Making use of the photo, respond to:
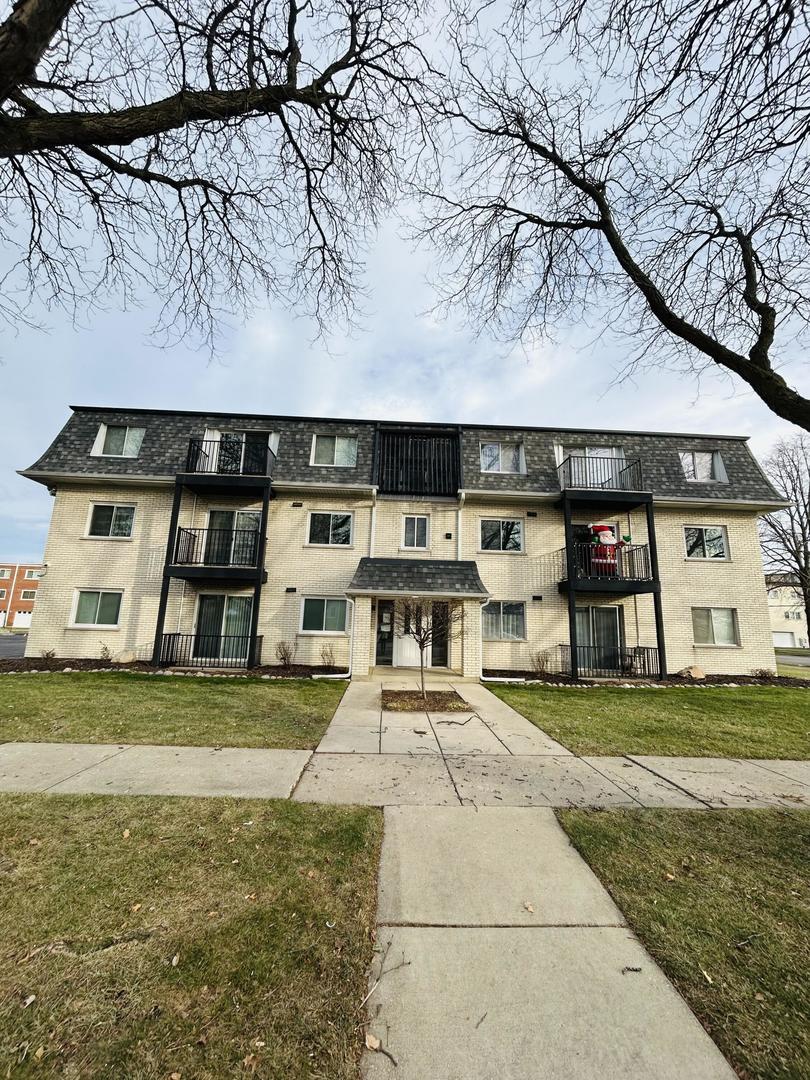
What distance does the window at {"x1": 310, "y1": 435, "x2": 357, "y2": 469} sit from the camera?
15.5 metres

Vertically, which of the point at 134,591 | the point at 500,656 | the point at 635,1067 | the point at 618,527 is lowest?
the point at 635,1067

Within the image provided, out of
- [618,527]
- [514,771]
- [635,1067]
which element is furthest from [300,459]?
[635,1067]

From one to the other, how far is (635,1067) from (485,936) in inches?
34.4

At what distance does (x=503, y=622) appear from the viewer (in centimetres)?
1455

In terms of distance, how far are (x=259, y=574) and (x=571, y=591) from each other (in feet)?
31.6

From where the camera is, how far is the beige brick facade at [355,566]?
46.3ft

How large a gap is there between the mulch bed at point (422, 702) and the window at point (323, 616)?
431 centimetres

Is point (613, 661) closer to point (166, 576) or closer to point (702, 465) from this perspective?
point (702, 465)

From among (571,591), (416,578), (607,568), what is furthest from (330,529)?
(607,568)

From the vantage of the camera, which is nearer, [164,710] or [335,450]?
[164,710]

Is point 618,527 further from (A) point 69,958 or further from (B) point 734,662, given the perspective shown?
(A) point 69,958

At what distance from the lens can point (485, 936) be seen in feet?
8.26

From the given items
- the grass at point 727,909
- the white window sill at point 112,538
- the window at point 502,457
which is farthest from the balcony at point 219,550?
the grass at point 727,909

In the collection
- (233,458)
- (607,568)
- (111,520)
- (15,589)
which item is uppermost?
(233,458)
